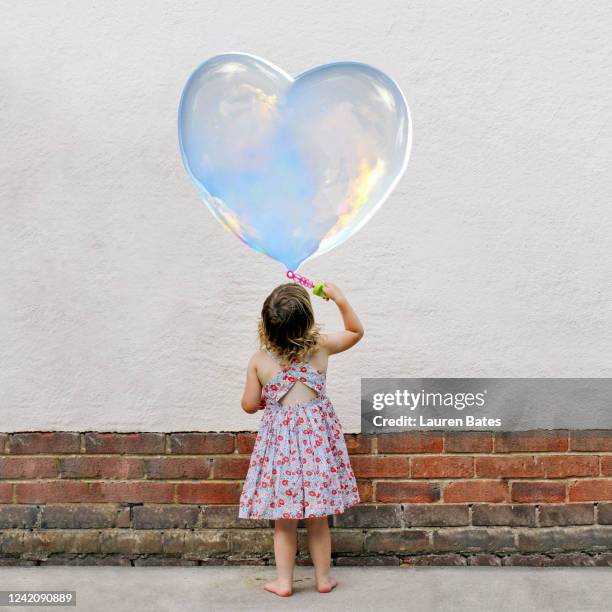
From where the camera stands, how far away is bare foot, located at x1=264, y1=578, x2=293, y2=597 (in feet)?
11.4

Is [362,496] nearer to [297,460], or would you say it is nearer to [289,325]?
[297,460]

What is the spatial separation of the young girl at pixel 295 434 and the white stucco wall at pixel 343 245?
339 mm

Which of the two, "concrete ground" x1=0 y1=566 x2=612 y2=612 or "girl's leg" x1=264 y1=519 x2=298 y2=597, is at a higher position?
"girl's leg" x1=264 y1=519 x2=298 y2=597

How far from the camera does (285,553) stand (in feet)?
11.5

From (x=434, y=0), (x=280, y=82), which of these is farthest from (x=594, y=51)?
(x=280, y=82)

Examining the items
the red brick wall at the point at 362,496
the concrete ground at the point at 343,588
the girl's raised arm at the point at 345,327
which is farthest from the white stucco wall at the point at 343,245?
the concrete ground at the point at 343,588

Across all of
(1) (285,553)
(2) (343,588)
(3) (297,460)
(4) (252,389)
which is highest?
(4) (252,389)

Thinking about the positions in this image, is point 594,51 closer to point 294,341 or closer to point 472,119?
point 472,119

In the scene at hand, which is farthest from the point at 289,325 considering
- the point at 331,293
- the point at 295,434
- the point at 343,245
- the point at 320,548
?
the point at 320,548

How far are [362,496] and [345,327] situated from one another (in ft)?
2.46

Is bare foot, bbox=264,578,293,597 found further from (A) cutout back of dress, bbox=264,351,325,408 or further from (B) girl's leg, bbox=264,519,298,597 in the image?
(A) cutout back of dress, bbox=264,351,325,408

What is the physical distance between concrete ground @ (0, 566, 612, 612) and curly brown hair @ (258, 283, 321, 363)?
883mm

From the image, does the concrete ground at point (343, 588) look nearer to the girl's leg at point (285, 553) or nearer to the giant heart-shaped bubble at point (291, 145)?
the girl's leg at point (285, 553)

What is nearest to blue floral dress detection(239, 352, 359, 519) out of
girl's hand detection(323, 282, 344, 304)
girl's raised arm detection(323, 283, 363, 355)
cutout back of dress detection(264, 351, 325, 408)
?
cutout back of dress detection(264, 351, 325, 408)
